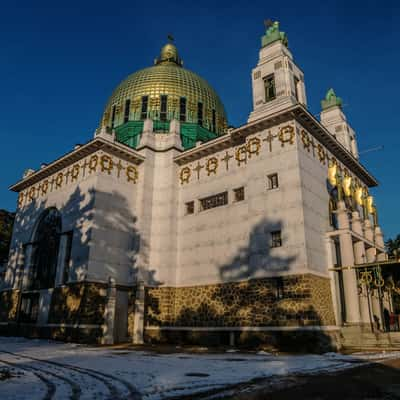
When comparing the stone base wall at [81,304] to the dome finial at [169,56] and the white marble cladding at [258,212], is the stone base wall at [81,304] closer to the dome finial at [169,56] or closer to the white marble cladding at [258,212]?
the white marble cladding at [258,212]

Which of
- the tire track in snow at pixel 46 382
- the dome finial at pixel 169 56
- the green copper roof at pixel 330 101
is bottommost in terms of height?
the tire track in snow at pixel 46 382

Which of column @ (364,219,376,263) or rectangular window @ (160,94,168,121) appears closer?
column @ (364,219,376,263)

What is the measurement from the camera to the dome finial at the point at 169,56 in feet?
145

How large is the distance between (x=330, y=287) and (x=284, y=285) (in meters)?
3.18

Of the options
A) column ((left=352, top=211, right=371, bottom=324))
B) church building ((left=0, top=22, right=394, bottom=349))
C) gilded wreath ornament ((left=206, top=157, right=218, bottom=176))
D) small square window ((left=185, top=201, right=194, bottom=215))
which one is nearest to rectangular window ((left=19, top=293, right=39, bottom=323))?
church building ((left=0, top=22, right=394, bottom=349))

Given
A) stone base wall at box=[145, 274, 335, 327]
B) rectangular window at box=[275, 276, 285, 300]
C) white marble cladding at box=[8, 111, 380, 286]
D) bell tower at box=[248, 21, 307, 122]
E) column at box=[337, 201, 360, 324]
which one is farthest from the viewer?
bell tower at box=[248, 21, 307, 122]

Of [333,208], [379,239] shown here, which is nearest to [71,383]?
[333,208]

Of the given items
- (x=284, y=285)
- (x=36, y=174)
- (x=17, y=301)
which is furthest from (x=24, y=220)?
(x=284, y=285)

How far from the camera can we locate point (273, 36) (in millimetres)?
27344

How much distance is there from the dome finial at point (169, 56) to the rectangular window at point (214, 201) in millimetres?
23330

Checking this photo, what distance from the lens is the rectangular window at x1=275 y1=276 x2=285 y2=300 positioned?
20.9 m

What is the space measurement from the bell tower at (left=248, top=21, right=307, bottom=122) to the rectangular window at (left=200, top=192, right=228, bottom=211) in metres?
5.63

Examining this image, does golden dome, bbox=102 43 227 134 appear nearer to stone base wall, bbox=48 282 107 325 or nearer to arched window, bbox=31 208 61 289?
arched window, bbox=31 208 61 289

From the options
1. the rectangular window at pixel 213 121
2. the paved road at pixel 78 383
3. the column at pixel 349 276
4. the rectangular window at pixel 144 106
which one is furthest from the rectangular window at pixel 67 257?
the column at pixel 349 276
